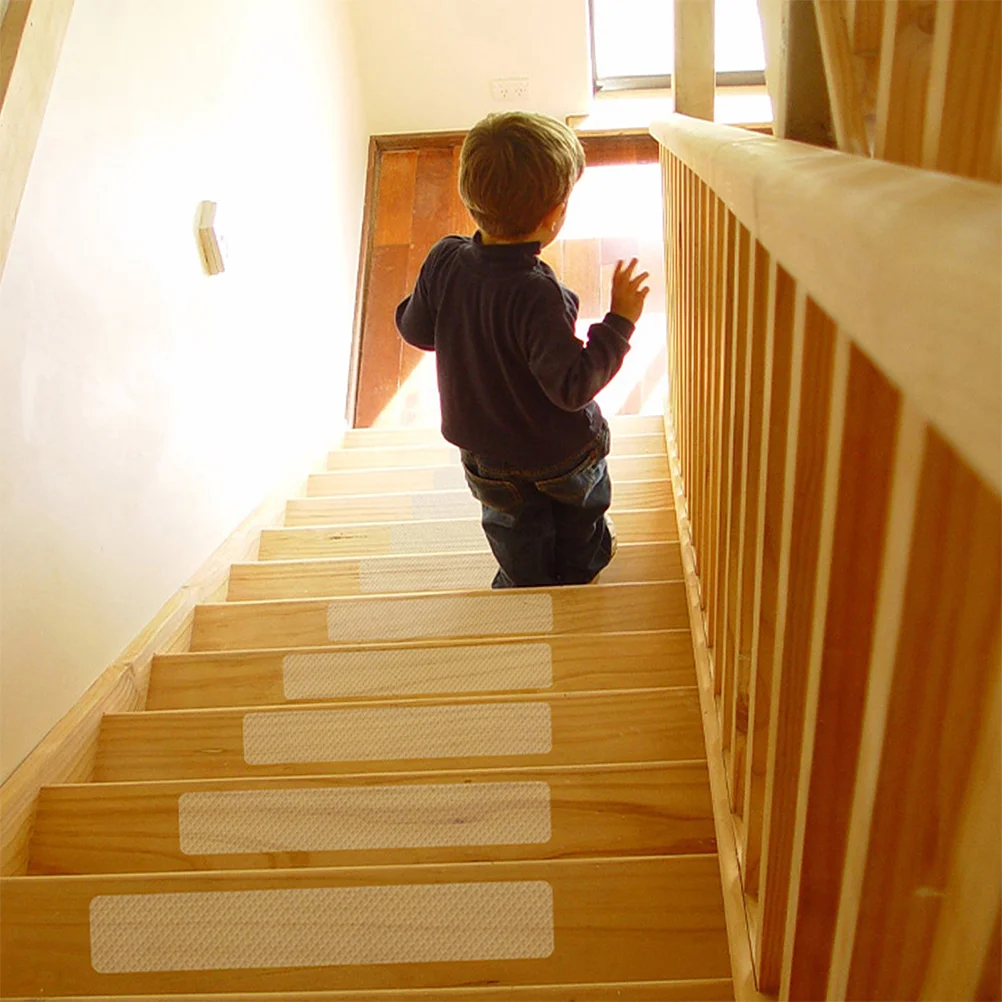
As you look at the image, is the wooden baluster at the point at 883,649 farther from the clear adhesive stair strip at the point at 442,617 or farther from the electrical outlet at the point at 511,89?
the electrical outlet at the point at 511,89

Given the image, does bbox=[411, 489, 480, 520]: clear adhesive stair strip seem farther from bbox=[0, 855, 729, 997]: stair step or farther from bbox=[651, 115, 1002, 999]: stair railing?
bbox=[651, 115, 1002, 999]: stair railing

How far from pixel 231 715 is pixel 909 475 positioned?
1491 millimetres

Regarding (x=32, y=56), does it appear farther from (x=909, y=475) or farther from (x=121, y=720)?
(x=909, y=475)

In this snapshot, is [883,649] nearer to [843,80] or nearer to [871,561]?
[871,561]

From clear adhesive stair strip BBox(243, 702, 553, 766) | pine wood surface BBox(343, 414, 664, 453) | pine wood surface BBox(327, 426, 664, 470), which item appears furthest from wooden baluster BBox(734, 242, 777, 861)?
pine wood surface BBox(343, 414, 664, 453)

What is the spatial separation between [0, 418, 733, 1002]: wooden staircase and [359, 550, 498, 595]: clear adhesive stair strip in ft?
0.54

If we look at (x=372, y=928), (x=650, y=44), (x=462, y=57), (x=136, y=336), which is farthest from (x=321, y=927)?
(x=650, y=44)

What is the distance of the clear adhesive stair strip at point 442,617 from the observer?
2137 mm

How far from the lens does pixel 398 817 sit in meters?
1.53

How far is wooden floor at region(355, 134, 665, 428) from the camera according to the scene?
4316 millimetres

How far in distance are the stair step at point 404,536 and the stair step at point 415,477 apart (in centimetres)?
32

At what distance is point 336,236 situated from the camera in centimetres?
433

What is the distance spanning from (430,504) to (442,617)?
0.84 metres

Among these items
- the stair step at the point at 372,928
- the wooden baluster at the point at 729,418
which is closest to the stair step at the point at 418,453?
the wooden baluster at the point at 729,418
